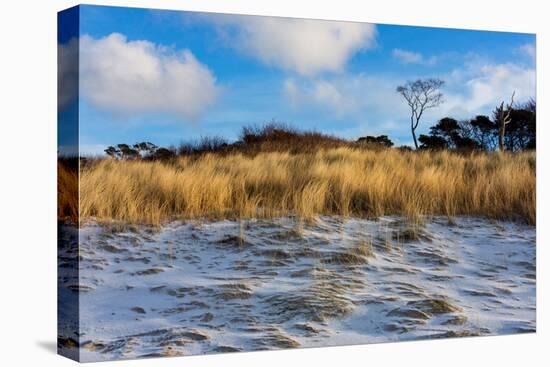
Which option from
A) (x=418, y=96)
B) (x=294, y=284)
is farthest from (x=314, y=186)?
(x=418, y=96)

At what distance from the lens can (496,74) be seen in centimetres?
1234

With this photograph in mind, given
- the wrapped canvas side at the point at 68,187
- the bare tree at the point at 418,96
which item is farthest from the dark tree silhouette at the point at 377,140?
the wrapped canvas side at the point at 68,187

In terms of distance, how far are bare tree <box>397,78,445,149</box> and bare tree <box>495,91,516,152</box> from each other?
917 millimetres

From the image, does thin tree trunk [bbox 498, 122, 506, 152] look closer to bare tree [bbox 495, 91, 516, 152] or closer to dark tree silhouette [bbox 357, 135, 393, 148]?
bare tree [bbox 495, 91, 516, 152]

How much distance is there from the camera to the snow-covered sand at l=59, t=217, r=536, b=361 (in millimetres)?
10062

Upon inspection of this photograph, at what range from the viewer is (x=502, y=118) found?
40.6 ft

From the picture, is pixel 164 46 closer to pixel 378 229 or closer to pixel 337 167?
pixel 337 167

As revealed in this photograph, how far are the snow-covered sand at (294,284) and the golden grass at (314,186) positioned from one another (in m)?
0.16

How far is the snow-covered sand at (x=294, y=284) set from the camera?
1006 centimetres

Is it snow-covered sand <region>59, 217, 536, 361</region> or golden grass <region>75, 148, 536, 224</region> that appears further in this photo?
golden grass <region>75, 148, 536, 224</region>

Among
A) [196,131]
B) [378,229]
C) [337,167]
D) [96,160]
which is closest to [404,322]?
[378,229]

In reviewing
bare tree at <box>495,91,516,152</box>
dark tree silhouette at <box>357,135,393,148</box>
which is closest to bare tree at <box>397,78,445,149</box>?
→ dark tree silhouette at <box>357,135,393,148</box>

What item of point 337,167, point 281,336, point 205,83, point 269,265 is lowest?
point 281,336

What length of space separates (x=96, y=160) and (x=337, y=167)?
9.18 ft
